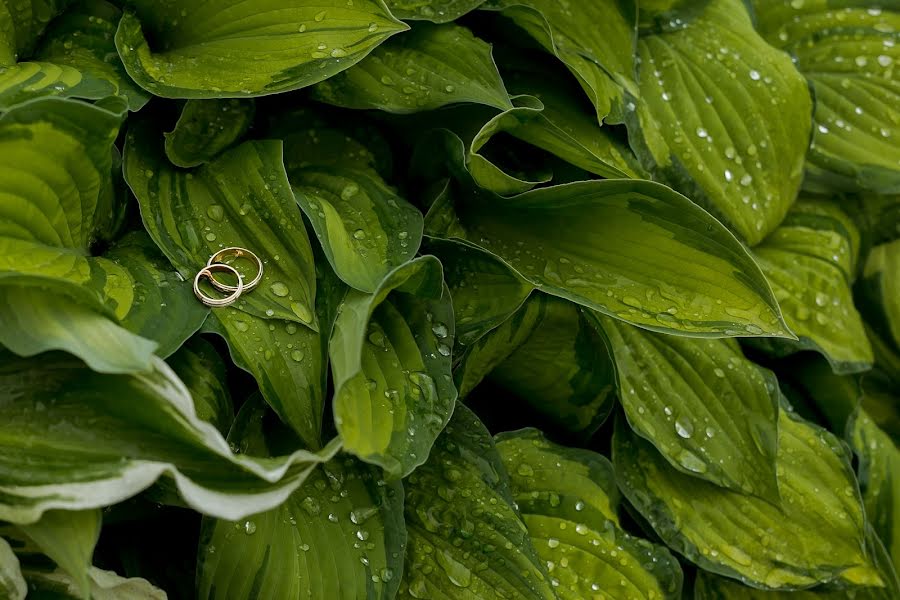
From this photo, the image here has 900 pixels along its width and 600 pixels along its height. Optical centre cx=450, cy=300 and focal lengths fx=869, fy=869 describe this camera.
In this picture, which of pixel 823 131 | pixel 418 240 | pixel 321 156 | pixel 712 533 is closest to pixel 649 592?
pixel 712 533

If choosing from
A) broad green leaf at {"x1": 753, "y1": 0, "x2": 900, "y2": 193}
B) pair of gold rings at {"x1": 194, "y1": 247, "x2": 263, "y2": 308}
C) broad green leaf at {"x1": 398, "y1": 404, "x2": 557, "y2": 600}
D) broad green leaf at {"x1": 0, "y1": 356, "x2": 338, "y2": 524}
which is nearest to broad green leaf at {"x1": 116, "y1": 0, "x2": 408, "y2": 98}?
pair of gold rings at {"x1": 194, "y1": 247, "x2": 263, "y2": 308}

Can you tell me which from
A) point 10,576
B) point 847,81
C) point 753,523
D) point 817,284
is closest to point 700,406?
point 753,523

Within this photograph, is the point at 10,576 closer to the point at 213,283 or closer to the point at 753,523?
the point at 213,283

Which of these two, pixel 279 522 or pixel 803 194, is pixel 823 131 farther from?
pixel 279 522

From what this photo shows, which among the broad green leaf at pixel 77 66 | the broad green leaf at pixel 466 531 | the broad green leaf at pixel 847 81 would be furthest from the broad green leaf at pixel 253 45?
the broad green leaf at pixel 847 81

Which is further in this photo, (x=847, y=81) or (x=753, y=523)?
(x=847, y=81)

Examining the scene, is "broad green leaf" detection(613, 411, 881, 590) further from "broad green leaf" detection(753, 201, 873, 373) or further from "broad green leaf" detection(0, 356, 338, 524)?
"broad green leaf" detection(0, 356, 338, 524)
